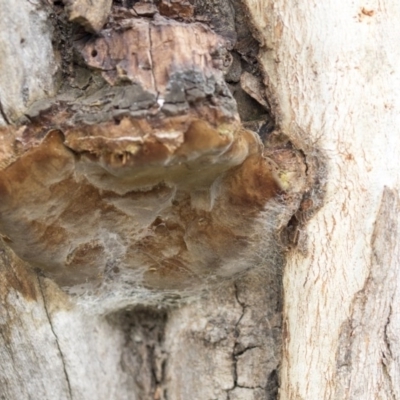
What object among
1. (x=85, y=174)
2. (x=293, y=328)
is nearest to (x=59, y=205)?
(x=85, y=174)

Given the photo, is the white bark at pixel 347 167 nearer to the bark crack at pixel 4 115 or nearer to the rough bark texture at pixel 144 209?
the rough bark texture at pixel 144 209

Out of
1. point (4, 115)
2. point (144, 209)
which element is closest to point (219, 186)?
point (144, 209)

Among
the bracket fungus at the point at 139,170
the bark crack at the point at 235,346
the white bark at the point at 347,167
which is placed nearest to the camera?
the bracket fungus at the point at 139,170

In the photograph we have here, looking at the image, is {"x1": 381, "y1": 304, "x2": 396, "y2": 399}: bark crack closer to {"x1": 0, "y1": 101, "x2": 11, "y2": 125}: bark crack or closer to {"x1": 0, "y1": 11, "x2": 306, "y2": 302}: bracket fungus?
{"x1": 0, "y1": 11, "x2": 306, "y2": 302}: bracket fungus

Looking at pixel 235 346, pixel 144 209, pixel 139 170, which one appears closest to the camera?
pixel 139 170

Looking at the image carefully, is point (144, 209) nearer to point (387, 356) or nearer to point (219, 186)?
point (219, 186)

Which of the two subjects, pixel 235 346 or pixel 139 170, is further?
pixel 235 346

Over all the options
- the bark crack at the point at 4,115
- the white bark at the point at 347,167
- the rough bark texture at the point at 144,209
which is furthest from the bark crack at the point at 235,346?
the bark crack at the point at 4,115

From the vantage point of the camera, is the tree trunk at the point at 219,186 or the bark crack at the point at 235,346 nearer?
the tree trunk at the point at 219,186

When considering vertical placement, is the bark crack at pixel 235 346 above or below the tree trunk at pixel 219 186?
below
